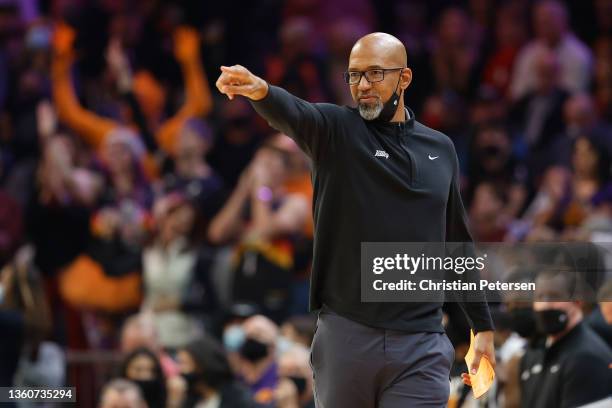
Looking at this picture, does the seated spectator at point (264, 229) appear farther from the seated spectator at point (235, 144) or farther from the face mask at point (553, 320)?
the face mask at point (553, 320)

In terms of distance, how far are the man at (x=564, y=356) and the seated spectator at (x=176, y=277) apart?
359 centimetres

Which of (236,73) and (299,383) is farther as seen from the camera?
(299,383)

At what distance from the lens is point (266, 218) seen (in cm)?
1052

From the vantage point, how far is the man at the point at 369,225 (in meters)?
5.36

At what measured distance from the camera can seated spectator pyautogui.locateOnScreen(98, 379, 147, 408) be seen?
8.59 metres

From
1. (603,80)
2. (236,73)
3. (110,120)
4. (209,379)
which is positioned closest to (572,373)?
(209,379)

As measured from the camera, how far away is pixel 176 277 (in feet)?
34.4

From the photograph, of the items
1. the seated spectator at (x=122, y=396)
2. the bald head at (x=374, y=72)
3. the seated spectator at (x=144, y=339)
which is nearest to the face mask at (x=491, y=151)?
the seated spectator at (x=144, y=339)

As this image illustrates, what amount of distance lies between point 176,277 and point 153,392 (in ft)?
6.02

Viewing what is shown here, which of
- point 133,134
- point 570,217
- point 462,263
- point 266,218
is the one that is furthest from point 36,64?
point 462,263

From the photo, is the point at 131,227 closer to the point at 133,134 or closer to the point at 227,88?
the point at 133,134

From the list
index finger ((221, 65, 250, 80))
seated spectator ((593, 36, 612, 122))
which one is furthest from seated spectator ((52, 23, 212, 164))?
index finger ((221, 65, 250, 80))

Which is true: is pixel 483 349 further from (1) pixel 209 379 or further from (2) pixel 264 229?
(2) pixel 264 229

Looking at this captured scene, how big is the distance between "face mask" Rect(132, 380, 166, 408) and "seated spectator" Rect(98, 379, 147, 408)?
0.05m
